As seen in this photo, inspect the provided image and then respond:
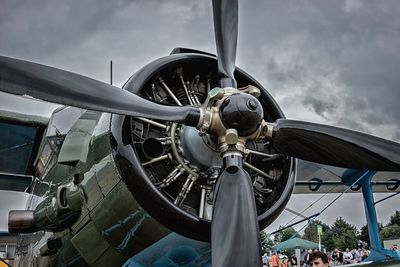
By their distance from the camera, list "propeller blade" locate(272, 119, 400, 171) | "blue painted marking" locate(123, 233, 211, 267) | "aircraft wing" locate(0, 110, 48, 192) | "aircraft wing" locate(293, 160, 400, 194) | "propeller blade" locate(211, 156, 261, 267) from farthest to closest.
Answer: "aircraft wing" locate(293, 160, 400, 194) → "aircraft wing" locate(0, 110, 48, 192) → "propeller blade" locate(272, 119, 400, 171) → "blue painted marking" locate(123, 233, 211, 267) → "propeller blade" locate(211, 156, 261, 267)

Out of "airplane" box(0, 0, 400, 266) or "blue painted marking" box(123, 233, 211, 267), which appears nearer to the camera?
"airplane" box(0, 0, 400, 266)

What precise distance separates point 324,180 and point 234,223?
23.2 feet

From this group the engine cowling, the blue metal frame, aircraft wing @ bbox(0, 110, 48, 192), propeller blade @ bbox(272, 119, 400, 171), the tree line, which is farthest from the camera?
the tree line

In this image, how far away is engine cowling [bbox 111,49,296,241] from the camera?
3664 mm

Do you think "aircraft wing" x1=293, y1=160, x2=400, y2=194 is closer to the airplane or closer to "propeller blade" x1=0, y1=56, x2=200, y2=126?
the airplane

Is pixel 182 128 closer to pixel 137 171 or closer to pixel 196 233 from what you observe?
pixel 137 171

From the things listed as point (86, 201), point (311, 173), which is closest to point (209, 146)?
point (86, 201)

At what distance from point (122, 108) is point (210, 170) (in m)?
0.94

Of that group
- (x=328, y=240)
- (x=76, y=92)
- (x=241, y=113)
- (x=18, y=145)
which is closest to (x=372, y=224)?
(x=241, y=113)

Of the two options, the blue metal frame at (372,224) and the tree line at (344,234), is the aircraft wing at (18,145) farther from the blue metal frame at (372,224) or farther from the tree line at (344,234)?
the tree line at (344,234)

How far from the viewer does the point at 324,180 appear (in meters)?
10.1

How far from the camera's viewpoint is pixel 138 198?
364cm

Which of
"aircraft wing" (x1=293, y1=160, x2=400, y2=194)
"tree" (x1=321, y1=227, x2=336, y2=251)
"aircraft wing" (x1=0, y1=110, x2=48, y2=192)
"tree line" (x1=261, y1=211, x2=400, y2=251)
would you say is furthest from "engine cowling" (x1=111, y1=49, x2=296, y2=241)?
"tree" (x1=321, y1=227, x2=336, y2=251)

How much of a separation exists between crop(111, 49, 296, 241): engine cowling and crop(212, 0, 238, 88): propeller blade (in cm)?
16
